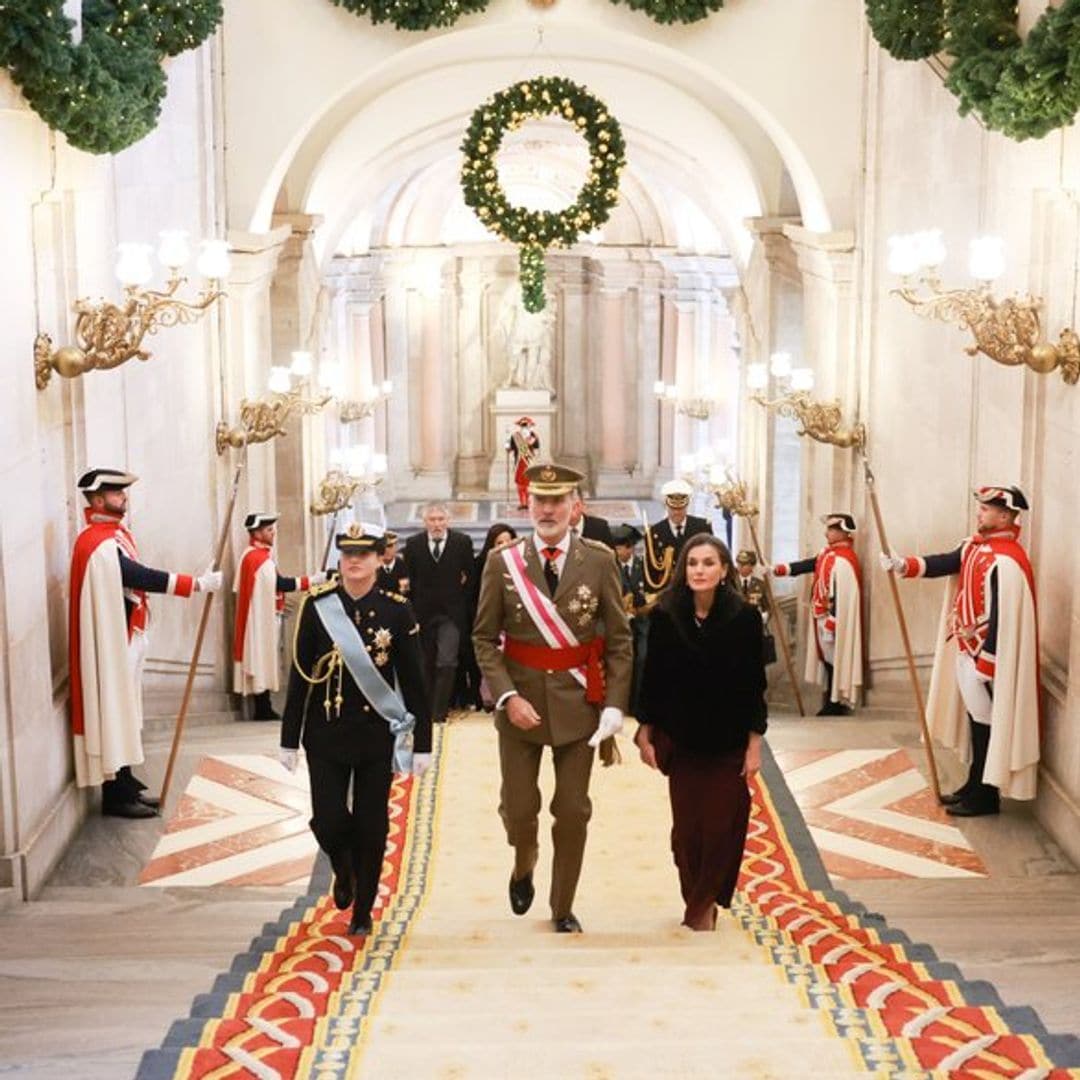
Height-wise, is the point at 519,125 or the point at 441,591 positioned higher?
the point at 519,125

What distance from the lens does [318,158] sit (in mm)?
17922

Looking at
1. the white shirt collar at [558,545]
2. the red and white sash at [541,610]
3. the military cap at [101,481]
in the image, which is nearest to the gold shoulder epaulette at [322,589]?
the red and white sash at [541,610]

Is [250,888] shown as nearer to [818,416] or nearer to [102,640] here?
[102,640]

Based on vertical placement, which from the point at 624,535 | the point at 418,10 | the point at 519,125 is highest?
the point at 418,10

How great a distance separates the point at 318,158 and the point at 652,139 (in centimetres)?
416

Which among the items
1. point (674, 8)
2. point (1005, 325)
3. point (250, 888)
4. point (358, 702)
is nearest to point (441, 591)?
point (250, 888)

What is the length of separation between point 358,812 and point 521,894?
86cm

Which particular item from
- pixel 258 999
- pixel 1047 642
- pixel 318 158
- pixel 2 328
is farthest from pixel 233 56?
pixel 258 999

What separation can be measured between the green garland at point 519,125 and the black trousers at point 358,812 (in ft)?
29.2

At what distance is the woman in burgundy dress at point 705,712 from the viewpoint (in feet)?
23.4

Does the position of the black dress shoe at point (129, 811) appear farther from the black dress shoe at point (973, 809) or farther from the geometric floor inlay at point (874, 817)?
the black dress shoe at point (973, 809)

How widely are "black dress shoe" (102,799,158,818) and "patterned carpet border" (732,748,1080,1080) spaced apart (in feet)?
10.3

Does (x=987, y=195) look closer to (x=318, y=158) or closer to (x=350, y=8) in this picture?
(x=350, y=8)

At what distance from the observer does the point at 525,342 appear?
30781 millimetres
